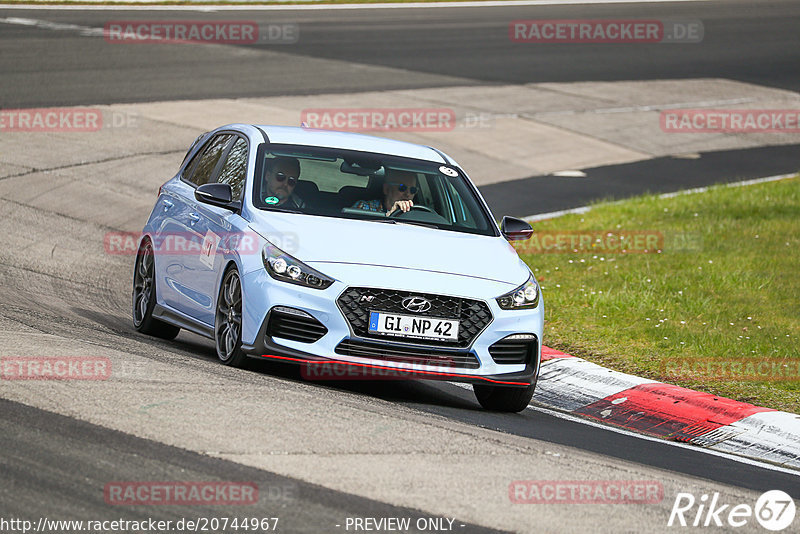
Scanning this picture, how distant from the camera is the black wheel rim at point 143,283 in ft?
34.1

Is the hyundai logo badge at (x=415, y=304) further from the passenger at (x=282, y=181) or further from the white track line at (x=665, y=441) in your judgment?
the white track line at (x=665, y=441)

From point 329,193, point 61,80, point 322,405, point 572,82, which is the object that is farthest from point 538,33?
point 322,405

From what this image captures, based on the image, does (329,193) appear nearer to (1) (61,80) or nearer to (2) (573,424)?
(2) (573,424)

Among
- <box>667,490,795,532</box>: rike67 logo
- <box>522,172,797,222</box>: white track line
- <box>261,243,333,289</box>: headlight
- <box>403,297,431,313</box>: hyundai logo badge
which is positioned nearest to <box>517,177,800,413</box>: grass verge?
<box>522,172,797,222</box>: white track line

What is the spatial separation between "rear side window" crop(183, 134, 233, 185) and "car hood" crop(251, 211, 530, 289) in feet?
4.79

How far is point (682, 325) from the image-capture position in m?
11.5

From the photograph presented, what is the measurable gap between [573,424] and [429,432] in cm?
210

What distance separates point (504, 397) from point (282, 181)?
2.19 m

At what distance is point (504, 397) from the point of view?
8.73 m

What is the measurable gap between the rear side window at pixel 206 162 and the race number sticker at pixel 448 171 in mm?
1700

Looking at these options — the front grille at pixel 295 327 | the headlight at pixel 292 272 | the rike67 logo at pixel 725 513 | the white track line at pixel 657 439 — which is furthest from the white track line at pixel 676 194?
the rike67 logo at pixel 725 513

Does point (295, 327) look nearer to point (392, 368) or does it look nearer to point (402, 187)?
point (392, 368)

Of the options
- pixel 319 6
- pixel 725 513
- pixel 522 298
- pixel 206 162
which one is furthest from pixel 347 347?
pixel 319 6

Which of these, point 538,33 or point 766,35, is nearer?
point 538,33
